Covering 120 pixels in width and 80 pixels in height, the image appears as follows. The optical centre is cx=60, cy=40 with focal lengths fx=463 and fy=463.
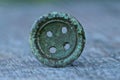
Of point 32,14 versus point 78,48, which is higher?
point 32,14

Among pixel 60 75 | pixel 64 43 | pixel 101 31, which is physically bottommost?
pixel 60 75

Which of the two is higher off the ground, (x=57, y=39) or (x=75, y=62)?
(x=57, y=39)

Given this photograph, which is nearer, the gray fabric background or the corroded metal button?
the gray fabric background

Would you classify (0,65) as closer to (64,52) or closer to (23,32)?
(64,52)

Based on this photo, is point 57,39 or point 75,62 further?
point 75,62

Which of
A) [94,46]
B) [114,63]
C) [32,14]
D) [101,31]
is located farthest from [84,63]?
[32,14]

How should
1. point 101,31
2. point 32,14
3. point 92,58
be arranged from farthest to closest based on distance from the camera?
point 32,14 → point 101,31 → point 92,58

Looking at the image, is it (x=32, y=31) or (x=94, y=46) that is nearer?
(x=32, y=31)

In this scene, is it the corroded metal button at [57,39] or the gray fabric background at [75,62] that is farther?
the corroded metal button at [57,39]
